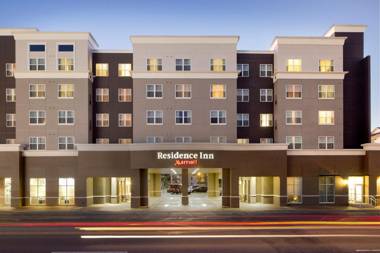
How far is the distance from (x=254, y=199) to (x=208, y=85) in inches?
560

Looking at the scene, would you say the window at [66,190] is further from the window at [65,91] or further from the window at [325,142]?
the window at [325,142]

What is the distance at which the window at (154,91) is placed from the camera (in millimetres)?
49662

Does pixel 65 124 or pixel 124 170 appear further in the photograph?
pixel 65 124

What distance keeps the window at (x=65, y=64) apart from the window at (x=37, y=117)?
5.61 metres

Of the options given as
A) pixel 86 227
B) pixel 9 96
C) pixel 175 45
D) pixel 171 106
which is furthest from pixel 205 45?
pixel 86 227

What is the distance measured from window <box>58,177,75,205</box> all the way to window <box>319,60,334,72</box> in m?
31.2

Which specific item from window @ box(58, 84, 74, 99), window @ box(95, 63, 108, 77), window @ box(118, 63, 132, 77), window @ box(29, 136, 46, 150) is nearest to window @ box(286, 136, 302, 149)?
window @ box(118, 63, 132, 77)

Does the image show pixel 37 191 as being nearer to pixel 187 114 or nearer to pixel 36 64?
pixel 36 64

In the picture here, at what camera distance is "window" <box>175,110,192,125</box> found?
4981 cm

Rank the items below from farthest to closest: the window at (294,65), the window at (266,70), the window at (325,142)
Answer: the window at (266,70) < the window at (294,65) < the window at (325,142)

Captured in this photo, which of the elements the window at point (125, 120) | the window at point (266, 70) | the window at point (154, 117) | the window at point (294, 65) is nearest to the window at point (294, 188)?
the window at point (294, 65)

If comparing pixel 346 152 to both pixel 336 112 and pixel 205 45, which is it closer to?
pixel 336 112

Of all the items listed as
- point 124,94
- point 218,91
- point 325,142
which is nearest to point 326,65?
point 325,142

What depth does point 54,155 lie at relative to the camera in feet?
151
